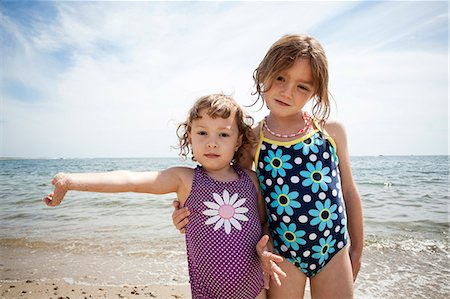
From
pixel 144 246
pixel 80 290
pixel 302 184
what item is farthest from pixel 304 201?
pixel 144 246

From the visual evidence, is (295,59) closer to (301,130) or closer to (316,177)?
(301,130)

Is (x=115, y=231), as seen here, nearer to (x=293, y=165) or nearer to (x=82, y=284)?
(x=82, y=284)

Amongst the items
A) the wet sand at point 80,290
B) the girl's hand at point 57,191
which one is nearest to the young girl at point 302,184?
the girl's hand at point 57,191

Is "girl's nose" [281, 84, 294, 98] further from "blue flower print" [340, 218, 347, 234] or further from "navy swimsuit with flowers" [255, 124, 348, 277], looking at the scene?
"blue flower print" [340, 218, 347, 234]

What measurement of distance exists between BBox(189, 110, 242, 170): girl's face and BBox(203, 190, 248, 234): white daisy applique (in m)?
0.23

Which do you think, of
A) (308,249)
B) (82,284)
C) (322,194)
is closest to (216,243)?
(308,249)

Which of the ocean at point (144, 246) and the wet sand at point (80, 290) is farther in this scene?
the ocean at point (144, 246)

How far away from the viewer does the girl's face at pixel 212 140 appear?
2.21 metres

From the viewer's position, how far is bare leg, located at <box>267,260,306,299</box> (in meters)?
Answer: 2.21

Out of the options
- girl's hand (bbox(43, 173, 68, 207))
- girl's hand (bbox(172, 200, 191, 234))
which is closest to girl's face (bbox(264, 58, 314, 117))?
girl's hand (bbox(172, 200, 191, 234))

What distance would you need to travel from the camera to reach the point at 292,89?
2.25 meters

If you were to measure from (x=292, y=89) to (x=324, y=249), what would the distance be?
43.8 inches

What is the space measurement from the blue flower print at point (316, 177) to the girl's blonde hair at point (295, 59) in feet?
1.53

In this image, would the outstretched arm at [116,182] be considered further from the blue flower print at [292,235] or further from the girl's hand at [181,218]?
the blue flower print at [292,235]
